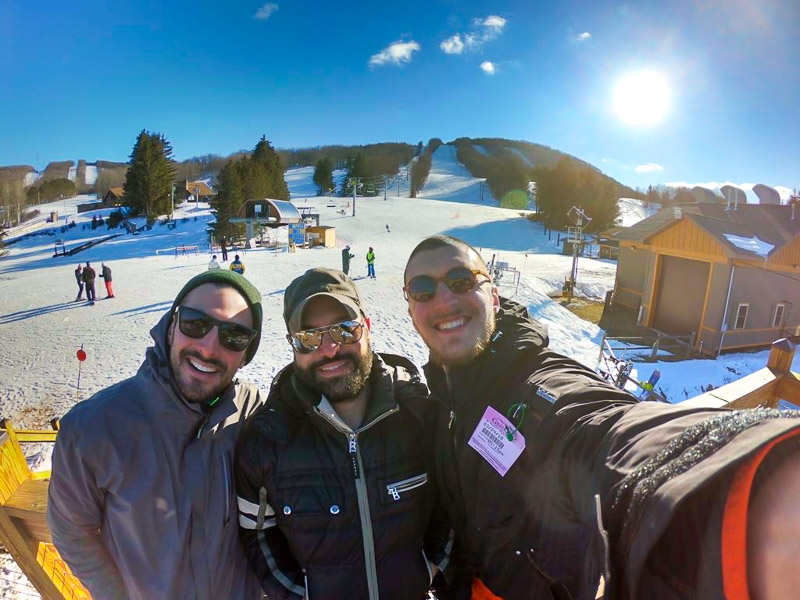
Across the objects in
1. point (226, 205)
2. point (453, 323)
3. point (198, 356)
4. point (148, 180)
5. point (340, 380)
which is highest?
point (148, 180)

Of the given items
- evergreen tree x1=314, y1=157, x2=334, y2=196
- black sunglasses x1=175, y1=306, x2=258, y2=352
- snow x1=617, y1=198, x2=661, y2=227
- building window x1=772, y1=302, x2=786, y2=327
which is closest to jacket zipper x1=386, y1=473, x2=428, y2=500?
black sunglasses x1=175, y1=306, x2=258, y2=352

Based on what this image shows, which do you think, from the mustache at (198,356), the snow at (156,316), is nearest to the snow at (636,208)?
the snow at (156,316)

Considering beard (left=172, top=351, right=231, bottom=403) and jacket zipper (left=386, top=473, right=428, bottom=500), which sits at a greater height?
beard (left=172, top=351, right=231, bottom=403)

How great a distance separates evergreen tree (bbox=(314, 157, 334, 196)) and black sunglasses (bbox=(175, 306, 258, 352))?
79495 mm

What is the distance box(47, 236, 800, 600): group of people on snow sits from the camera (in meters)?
1.54

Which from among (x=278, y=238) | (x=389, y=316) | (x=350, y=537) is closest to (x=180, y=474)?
(x=350, y=537)

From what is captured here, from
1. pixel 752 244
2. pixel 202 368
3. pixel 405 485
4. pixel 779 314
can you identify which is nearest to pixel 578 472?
pixel 405 485

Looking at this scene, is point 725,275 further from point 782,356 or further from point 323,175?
point 323,175

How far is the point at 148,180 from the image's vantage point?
47.6m

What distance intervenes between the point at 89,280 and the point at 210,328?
16113 millimetres

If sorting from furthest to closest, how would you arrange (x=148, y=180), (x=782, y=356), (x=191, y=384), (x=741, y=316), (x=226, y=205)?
(x=148, y=180) < (x=226, y=205) < (x=741, y=316) < (x=782, y=356) < (x=191, y=384)

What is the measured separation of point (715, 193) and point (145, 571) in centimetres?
2652

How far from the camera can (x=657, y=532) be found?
0.73 meters

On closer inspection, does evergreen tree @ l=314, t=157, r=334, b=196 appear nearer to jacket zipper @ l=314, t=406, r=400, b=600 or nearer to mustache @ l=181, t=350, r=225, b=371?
mustache @ l=181, t=350, r=225, b=371
